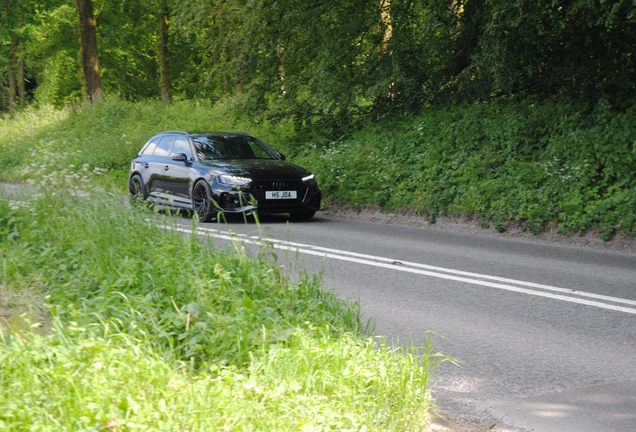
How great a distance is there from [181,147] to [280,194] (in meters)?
2.59

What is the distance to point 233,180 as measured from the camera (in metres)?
11.7

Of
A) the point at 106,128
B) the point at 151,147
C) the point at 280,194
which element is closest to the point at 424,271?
the point at 280,194

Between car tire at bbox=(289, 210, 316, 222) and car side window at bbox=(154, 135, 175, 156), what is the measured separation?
296cm

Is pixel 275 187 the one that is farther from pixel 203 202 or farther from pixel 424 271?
pixel 424 271

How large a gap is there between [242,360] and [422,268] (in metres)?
4.35

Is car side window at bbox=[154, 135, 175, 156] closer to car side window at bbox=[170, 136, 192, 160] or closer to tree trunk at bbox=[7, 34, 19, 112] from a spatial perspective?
car side window at bbox=[170, 136, 192, 160]

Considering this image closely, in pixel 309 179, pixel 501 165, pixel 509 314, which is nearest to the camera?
pixel 509 314

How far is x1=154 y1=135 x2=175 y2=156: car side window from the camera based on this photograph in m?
13.5

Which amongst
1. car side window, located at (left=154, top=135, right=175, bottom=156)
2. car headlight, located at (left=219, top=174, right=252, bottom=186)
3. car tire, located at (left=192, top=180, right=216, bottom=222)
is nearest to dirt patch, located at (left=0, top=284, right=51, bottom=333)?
car headlight, located at (left=219, top=174, right=252, bottom=186)

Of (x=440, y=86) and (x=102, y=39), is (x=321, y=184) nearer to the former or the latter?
(x=440, y=86)

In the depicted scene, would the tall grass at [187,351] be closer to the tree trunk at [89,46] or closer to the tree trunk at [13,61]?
the tree trunk at [89,46]

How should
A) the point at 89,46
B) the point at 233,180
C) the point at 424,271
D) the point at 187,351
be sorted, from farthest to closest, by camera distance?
the point at 89,46, the point at 233,180, the point at 424,271, the point at 187,351

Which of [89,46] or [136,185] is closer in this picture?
[136,185]

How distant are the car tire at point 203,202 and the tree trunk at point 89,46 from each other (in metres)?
19.1
